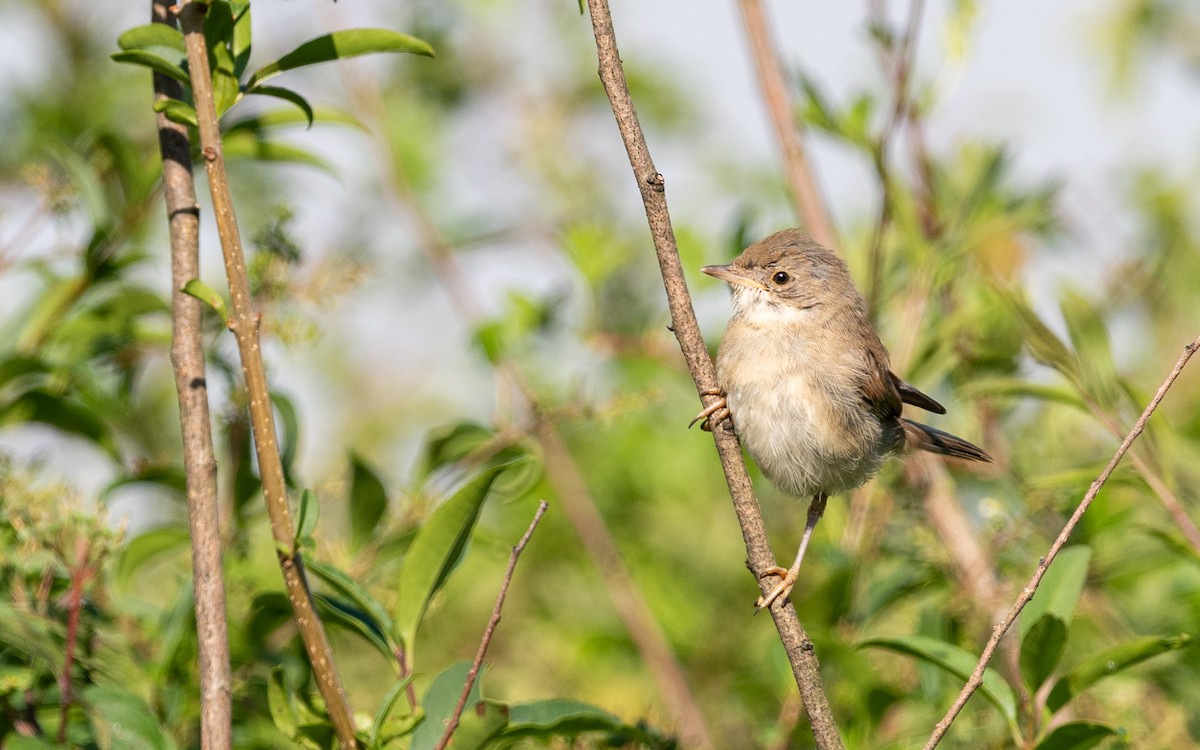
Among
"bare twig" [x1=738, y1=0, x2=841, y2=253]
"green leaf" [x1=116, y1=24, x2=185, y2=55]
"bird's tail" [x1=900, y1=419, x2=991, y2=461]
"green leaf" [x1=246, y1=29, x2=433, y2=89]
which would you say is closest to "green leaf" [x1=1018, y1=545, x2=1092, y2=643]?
"bird's tail" [x1=900, y1=419, x2=991, y2=461]

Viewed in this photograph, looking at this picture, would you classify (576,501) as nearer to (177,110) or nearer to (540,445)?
(540,445)

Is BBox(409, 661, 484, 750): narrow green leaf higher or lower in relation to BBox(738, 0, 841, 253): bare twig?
lower

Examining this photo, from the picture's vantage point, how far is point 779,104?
332cm

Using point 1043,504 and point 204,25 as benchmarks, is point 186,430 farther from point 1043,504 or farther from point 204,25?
point 1043,504

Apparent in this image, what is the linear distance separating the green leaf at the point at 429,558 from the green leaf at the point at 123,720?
0.43 m

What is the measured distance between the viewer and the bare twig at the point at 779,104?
3307 millimetres

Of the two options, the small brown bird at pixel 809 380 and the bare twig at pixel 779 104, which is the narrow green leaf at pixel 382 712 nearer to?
the small brown bird at pixel 809 380

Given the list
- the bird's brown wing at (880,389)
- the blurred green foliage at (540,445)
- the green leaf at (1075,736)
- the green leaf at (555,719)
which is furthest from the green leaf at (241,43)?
the bird's brown wing at (880,389)

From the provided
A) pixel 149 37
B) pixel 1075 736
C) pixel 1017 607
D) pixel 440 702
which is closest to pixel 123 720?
pixel 440 702

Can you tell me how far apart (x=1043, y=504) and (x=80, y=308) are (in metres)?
2.50

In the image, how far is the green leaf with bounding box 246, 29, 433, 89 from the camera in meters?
1.97

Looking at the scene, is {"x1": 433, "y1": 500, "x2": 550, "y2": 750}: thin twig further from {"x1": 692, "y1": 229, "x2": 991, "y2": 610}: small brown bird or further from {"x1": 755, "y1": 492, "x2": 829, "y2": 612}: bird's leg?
{"x1": 692, "y1": 229, "x2": 991, "y2": 610}: small brown bird

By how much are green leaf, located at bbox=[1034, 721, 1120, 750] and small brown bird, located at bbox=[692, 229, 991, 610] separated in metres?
1.02

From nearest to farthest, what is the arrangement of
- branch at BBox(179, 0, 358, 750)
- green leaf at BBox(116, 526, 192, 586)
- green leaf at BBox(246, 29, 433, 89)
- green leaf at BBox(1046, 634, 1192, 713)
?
branch at BBox(179, 0, 358, 750) → green leaf at BBox(246, 29, 433, 89) → green leaf at BBox(1046, 634, 1192, 713) → green leaf at BBox(116, 526, 192, 586)
